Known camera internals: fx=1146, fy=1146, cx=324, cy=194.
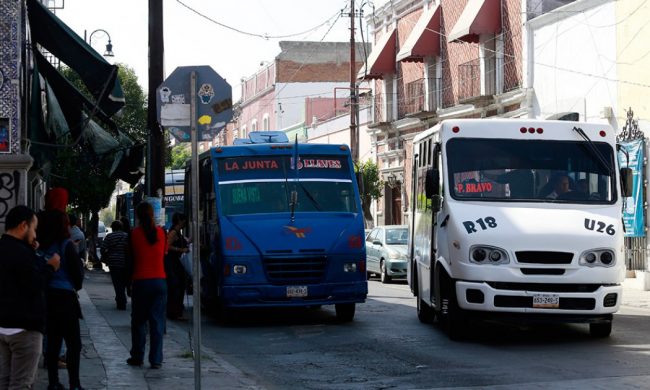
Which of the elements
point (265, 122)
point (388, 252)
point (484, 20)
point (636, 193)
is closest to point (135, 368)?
point (636, 193)

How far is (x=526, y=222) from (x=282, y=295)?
14.9 feet

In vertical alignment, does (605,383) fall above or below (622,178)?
below

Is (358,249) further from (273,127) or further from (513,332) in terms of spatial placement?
(273,127)

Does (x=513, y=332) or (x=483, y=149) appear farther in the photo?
(x=513, y=332)

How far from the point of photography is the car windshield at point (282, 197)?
1772 centimetres

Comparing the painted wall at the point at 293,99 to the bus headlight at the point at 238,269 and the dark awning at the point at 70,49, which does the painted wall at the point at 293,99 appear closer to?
the bus headlight at the point at 238,269

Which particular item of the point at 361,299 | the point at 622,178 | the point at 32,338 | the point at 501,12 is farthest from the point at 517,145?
the point at 501,12

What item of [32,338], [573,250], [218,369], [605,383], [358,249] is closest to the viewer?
[32,338]

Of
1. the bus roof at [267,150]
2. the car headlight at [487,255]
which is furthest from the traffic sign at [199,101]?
the bus roof at [267,150]

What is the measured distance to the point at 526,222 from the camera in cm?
1404

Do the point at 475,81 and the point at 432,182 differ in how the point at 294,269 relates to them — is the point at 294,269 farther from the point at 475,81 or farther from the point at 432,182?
the point at 475,81

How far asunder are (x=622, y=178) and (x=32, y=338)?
914 cm

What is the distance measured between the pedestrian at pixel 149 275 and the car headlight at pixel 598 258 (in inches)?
203

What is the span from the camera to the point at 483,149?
14.9 metres
